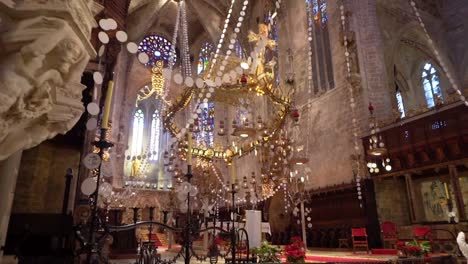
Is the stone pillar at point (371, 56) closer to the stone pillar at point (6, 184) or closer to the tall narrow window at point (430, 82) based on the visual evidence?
the tall narrow window at point (430, 82)

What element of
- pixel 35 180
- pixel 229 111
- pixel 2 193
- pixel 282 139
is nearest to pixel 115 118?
pixel 229 111

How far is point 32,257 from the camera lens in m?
3.55

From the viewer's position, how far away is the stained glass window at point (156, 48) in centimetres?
2458

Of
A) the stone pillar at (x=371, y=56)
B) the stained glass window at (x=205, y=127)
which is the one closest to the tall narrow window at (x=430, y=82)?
the stone pillar at (x=371, y=56)

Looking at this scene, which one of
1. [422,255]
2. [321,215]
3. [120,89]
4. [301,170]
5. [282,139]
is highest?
[120,89]

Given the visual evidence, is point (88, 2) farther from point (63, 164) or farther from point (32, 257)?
point (63, 164)

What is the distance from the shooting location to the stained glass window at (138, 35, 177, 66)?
24.6 metres

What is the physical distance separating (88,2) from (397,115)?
35.2 ft

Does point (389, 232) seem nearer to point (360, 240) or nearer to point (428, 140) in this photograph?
point (360, 240)

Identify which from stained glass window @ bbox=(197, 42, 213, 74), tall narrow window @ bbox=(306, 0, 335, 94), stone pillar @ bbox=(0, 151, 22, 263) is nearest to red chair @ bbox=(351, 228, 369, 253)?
tall narrow window @ bbox=(306, 0, 335, 94)

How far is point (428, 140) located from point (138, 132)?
68.8 feet

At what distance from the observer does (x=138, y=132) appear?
997 inches

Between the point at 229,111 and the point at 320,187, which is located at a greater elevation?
the point at 229,111

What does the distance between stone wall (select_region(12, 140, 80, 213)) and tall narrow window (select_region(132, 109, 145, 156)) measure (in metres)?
20.4
